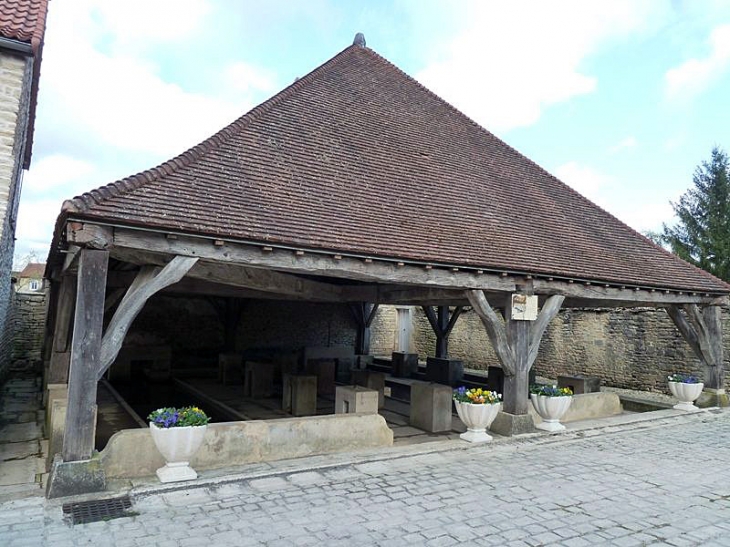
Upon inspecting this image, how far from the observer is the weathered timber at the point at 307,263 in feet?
15.5

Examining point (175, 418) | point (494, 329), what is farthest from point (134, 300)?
point (494, 329)

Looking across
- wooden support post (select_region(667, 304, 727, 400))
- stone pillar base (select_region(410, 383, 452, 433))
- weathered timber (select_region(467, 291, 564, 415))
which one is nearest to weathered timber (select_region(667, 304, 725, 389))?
wooden support post (select_region(667, 304, 727, 400))

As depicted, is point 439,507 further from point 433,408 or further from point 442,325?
point 442,325

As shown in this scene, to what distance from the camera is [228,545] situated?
133 inches

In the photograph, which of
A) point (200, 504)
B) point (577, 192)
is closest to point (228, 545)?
point (200, 504)

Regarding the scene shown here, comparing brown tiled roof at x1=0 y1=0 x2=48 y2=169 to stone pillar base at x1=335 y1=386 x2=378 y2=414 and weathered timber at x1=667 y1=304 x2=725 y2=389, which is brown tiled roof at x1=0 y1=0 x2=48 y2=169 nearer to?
stone pillar base at x1=335 y1=386 x2=378 y2=414

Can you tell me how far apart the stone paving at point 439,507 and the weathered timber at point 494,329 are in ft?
4.44

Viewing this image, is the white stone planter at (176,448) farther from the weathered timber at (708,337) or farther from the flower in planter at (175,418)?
the weathered timber at (708,337)

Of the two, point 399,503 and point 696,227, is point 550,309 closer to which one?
point 399,503

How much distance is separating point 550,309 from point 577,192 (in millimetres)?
4669

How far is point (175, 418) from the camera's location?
182 inches

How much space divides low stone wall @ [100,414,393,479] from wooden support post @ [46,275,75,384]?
3973 millimetres

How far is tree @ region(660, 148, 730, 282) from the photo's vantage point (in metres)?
18.7

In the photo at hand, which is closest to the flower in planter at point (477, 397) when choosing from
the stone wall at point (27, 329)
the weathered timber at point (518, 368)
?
the weathered timber at point (518, 368)
